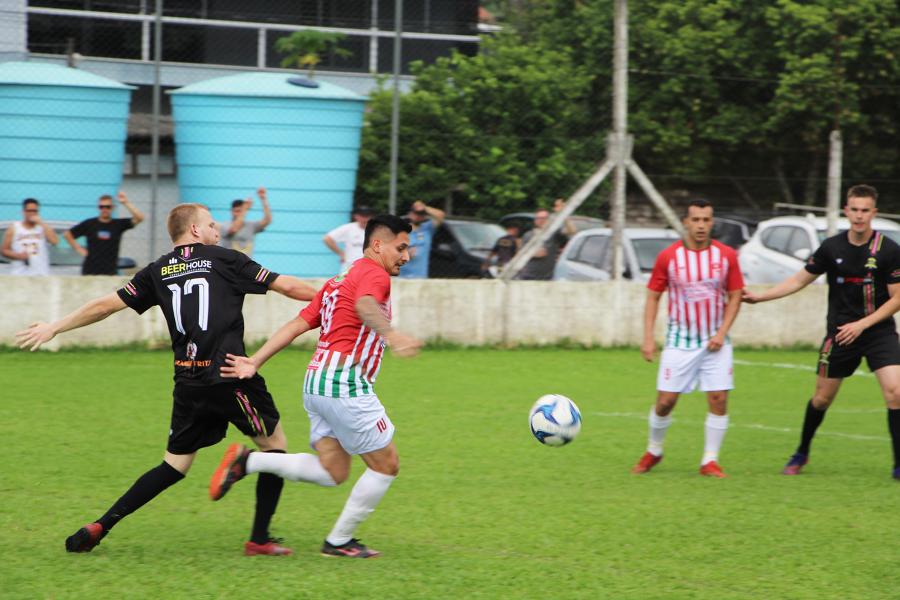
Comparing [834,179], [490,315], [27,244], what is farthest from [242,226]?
[834,179]

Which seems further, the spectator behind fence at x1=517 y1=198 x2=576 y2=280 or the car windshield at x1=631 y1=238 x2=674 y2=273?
the car windshield at x1=631 y1=238 x2=674 y2=273

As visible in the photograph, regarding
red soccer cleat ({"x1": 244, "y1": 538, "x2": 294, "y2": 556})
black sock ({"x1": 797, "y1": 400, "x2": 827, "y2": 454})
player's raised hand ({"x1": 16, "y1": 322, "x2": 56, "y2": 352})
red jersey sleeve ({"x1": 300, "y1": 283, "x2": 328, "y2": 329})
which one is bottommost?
red soccer cleat ({"x1": 244, "y1": 538, "x2": 294, "y2": 556})

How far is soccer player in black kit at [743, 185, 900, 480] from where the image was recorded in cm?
887

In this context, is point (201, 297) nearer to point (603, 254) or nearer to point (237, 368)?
point (237, 368)

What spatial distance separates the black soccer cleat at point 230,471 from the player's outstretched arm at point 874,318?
15.3 feet

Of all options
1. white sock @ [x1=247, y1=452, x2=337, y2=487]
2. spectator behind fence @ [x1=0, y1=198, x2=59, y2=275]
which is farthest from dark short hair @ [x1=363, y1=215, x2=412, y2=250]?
spectator behind fence @ [x1=0, y1=198, x2=59, y2=275]

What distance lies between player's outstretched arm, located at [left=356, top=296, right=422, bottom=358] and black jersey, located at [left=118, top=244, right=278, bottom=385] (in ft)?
2.14

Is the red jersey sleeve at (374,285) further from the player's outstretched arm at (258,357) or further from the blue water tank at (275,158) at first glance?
the blue water tank at (275,158)

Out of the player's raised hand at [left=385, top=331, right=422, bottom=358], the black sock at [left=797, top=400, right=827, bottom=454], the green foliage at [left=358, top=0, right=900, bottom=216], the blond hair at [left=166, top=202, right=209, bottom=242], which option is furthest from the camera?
the green foliage at [left=358, top=0, right=900, bottom=216]

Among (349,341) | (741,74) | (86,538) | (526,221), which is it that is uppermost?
(741,74)

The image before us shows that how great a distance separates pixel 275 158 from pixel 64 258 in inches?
115

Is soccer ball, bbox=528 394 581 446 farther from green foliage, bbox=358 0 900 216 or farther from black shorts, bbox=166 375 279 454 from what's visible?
green foliage, bbox=358 0 900 216

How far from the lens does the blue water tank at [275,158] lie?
16.1 metres

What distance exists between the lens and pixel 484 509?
7570 mm
